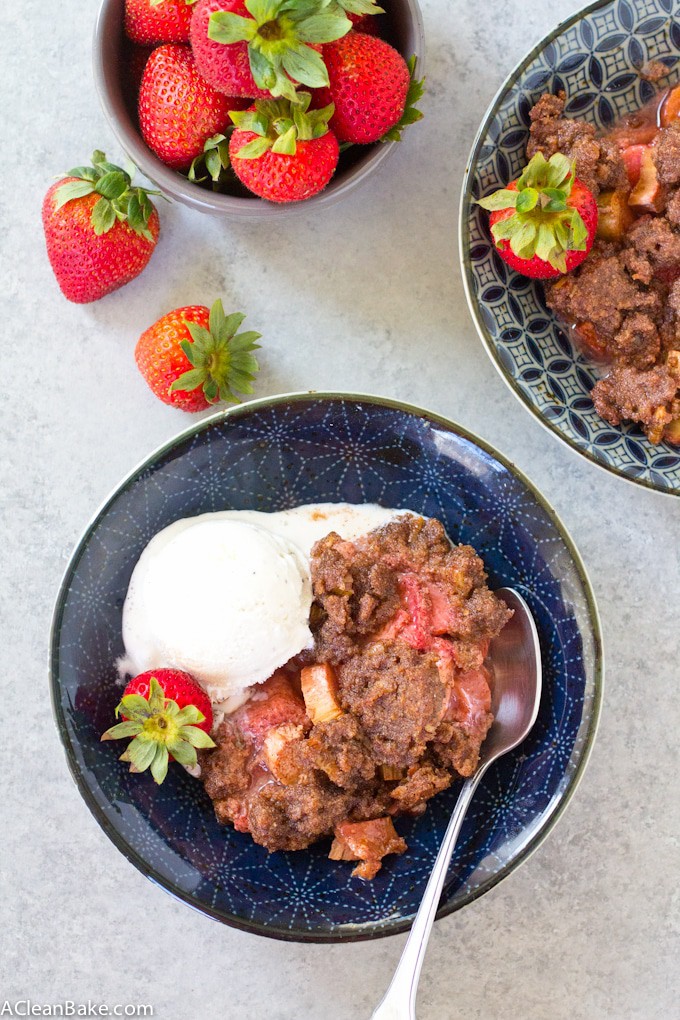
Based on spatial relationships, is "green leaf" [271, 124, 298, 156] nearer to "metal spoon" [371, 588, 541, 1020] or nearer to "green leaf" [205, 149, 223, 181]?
"green leaf" [205, 149, 223, 181]

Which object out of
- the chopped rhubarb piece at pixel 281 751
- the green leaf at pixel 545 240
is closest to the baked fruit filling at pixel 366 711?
the chopped rhubarb piece at pixel 281 751

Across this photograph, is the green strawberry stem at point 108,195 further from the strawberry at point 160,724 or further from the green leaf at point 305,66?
the strawberry at point 160,724

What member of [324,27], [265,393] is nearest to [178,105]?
[324,27]

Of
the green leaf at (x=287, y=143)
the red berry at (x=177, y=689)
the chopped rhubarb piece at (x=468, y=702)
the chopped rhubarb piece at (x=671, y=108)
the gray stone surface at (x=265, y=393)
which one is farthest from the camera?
the gray stone surface at (x=265, y=393)

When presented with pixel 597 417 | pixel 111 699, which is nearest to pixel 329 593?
pixel 111 699

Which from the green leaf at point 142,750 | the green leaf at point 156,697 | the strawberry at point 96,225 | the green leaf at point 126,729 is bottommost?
the green leaf at point 142,750

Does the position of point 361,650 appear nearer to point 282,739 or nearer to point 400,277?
point 282,739

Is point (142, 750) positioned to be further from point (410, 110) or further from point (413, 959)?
point (410, 110)

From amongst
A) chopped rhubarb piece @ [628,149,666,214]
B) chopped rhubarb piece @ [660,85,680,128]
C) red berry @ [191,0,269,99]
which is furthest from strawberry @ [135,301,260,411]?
chopped rhubarb piece @ [660,85,680,128]
